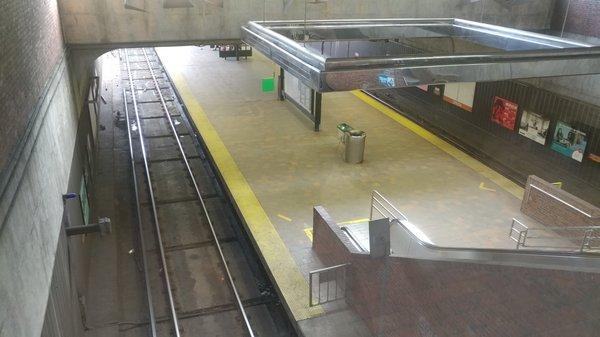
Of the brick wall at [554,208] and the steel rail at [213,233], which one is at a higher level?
the brick wall at [554,208]

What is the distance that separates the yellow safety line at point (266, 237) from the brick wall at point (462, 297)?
731 mm

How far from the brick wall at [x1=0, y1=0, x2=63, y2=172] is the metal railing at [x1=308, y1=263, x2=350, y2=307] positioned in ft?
15.6

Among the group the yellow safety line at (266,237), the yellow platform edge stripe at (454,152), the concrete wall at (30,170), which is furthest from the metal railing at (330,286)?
the yellow platform edge stripe at (454,152)

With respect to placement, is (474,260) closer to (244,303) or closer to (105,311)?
(244,303)

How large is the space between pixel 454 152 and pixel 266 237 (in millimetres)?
6843

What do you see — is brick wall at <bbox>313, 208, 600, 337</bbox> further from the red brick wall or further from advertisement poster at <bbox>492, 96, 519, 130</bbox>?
the red brick wall

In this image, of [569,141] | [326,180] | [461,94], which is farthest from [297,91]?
[569,141]

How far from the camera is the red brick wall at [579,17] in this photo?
37.0ft

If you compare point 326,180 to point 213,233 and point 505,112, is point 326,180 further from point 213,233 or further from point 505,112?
point 505,112

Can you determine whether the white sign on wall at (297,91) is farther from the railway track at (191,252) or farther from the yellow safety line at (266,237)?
the railway track at (191,252)

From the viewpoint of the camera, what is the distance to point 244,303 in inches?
341

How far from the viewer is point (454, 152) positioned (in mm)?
13492

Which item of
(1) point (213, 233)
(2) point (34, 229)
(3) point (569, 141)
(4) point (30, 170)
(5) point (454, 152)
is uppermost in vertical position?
(4) point (30, 170)

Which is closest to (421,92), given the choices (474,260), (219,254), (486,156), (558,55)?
(486,156)
